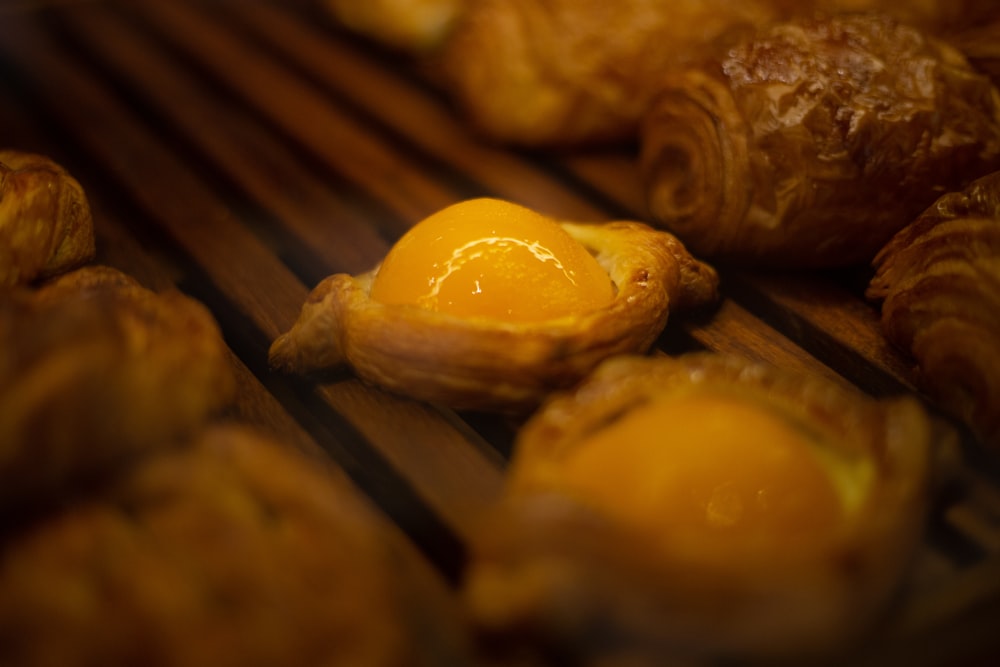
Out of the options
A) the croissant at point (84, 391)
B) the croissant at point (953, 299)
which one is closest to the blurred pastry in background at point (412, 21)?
the croissant at point (953, 299)

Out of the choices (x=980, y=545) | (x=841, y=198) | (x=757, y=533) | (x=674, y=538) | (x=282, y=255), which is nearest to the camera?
(x=674, y=538)

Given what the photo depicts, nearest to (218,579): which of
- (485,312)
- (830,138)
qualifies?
(485,312)

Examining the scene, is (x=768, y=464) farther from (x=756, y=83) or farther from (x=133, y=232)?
(x=133, y=232)

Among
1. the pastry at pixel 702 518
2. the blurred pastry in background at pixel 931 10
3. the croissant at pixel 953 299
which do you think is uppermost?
the blurred pastry in background at pixel 931 10

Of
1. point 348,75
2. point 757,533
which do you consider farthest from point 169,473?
point 348,75

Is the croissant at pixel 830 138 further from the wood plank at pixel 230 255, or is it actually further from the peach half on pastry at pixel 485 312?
the wood plank at pixel 230 255
